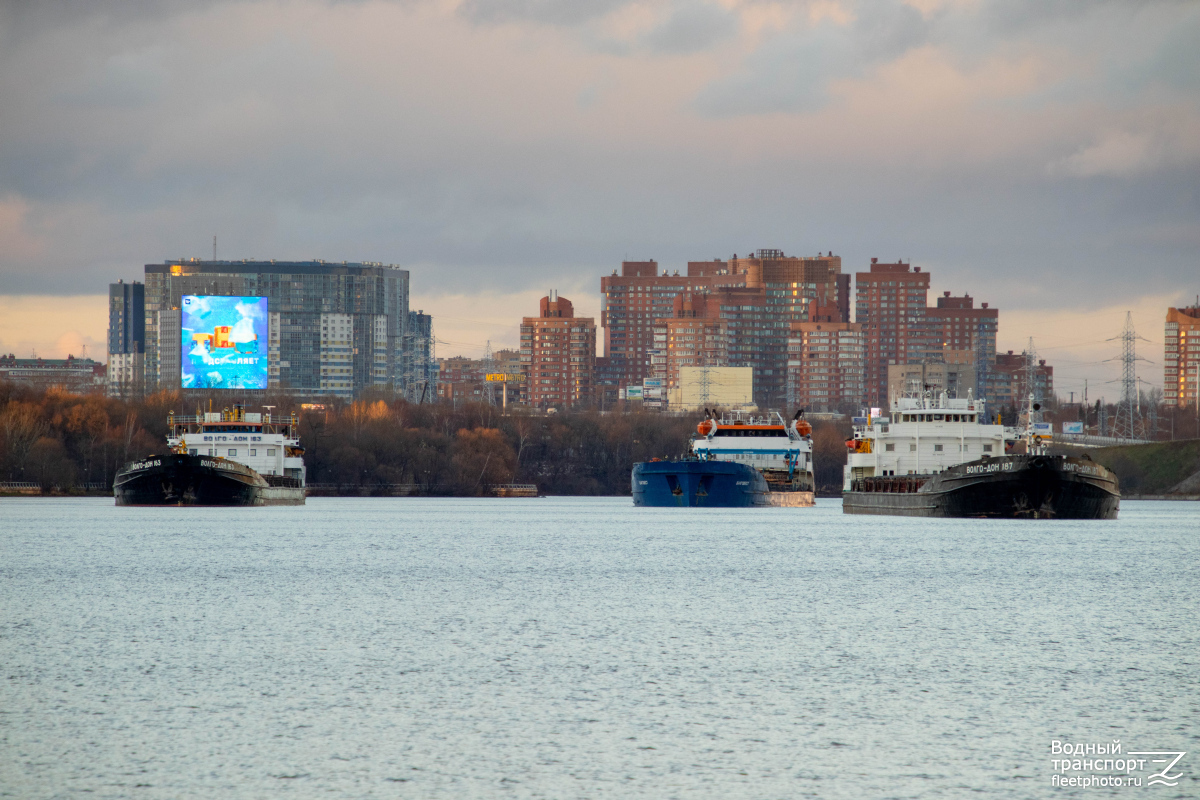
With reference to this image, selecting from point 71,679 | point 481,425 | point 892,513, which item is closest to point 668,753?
point 71,679

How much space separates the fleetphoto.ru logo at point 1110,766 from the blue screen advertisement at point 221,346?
3498 inches

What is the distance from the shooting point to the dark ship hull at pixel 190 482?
9931 cm

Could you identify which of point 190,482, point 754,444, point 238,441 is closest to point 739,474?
point 754,444

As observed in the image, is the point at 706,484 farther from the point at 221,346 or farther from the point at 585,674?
the point at 585,674

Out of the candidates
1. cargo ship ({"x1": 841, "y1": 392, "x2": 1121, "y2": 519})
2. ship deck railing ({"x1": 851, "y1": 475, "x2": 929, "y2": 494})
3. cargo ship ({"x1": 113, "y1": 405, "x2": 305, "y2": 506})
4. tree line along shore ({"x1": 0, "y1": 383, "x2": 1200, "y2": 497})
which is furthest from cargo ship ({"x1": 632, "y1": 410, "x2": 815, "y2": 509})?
tree line along shore ({"x1": 0, "y1": 383, "x2": 1200, "y2": 497})

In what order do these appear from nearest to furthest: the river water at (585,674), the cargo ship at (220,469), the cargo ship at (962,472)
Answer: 1. the river water at (585,674)
2. the cargo ship at (962,472)
3. the cargo ship at (220,469)

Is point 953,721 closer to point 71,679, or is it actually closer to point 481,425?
point 71,679

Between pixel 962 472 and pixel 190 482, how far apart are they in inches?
2115

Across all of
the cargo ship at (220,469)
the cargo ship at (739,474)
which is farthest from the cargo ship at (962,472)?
the cargo ship at (220,469)

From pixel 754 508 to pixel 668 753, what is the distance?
90632 mm

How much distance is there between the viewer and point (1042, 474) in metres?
74.1

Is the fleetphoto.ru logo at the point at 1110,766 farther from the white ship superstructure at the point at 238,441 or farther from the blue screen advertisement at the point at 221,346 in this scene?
the white ship superstructure at the point at 238,441

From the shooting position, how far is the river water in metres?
20.2

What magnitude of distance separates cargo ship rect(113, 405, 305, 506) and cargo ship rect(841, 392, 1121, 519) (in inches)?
1654
